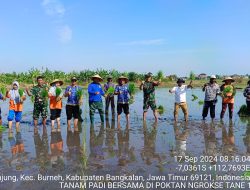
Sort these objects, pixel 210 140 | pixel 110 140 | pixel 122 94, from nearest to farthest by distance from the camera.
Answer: pixel 210 140, pixel 110 140, pixel 122 94

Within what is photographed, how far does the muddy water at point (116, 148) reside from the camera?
6113 millimetres

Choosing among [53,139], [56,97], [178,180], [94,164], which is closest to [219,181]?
[178,180]

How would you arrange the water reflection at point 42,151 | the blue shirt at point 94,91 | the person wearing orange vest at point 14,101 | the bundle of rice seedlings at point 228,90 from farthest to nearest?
the bundle of rice seedlings at point 228,90
the blue shirt at point 94,91
the person wearing orange vest at point 14,101
the water reflection at point 42,151

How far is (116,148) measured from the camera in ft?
26.0

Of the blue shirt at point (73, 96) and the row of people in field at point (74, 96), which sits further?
the blue shirt at point (73, 96)

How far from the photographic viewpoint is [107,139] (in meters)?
9.05

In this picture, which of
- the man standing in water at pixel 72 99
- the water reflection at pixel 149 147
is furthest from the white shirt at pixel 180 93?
the man standing in water at pixel 72 99

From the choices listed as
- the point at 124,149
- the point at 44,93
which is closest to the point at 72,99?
the point at 44,93

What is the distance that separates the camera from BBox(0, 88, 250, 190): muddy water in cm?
611

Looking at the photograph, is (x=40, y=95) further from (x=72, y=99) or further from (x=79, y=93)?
(x=79, y=93)

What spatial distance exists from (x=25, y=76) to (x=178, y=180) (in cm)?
5247

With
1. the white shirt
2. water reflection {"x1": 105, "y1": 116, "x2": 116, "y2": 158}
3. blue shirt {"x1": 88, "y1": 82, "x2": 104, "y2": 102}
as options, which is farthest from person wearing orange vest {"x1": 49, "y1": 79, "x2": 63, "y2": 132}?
the white shirt

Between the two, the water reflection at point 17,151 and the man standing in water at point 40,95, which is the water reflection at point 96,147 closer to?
the water reflection at point 17,151

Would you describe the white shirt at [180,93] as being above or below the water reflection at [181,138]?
above
